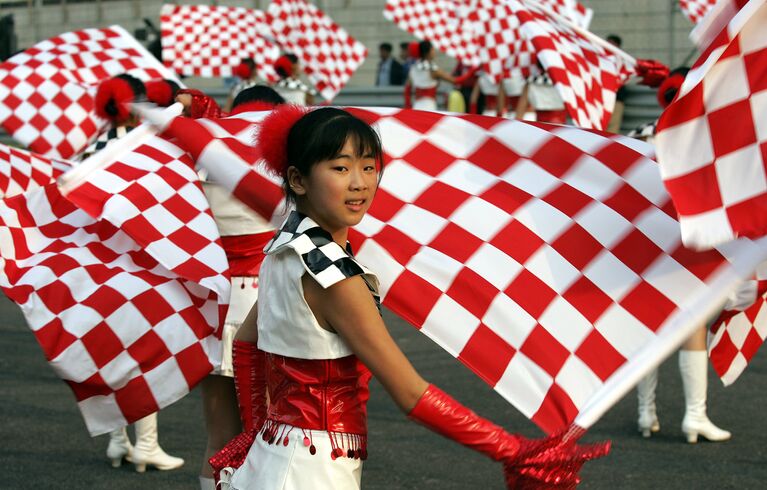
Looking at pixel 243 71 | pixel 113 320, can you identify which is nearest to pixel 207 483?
pixel 113 320

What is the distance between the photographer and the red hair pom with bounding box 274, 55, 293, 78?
14.0 meters

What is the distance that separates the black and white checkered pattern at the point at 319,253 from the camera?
269cm

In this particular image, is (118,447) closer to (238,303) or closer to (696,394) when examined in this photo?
(238,303)

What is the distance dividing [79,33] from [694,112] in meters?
5.94

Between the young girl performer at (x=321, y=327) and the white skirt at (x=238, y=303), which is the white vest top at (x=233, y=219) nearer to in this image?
the white skirt at (x=238, y=303)

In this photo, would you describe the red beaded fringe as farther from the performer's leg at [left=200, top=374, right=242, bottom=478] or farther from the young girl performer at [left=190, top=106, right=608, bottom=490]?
the performer's leg at [left=200, top=374, right=242, bottom=478]

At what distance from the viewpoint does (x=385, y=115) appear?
3.69m

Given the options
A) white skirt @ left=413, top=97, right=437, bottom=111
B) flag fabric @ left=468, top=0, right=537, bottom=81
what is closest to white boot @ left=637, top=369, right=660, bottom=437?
flag fabric @ left=468, top=0, right=537, bottom=81

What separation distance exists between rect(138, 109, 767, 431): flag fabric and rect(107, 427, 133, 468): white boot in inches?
99.3

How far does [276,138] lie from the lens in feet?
9.49

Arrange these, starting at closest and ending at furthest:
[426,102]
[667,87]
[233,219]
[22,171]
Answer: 1. [233,219]
2. [22,171]
3. [667,87]
4. [426,102]

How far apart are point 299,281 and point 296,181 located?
256 mm

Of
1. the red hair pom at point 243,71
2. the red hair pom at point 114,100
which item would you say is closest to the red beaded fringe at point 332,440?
the red hair pom at point 114,100

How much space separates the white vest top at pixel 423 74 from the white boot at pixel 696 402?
10484 millimetres
